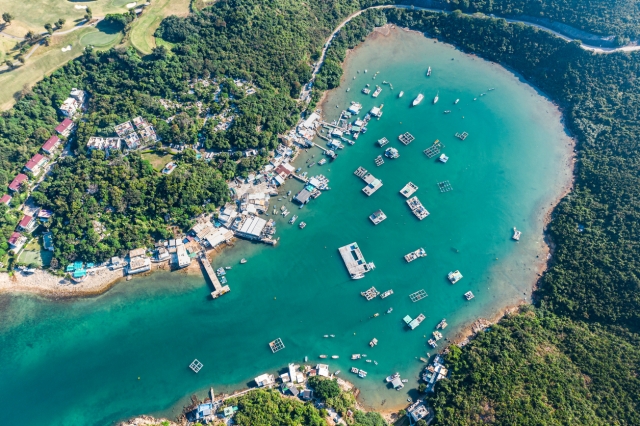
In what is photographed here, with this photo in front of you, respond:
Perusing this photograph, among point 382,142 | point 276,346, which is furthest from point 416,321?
point 382,142

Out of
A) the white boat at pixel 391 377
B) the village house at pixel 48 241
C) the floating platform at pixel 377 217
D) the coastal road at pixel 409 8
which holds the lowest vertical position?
the white boat at pixel 391 377

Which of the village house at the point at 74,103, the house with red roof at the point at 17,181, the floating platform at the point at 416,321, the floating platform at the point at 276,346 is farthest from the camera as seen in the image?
the village house at the point at 74,103

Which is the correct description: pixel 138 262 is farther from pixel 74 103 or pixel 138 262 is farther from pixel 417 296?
pixel 417 296

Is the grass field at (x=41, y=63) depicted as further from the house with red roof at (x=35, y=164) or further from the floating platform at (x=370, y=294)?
the floating platform at (x=370, y=294)

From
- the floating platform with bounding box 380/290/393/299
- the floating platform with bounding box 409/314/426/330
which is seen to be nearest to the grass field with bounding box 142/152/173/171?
the floating platform with bounding box 380/290/393/299

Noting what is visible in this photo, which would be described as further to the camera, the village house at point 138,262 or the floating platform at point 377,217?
the floating platform at point 377,217

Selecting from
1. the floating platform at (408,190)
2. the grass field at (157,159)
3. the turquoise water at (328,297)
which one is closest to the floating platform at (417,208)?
the floating platform at (408,190)
